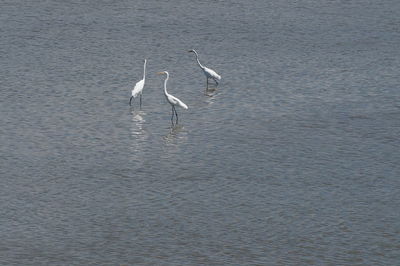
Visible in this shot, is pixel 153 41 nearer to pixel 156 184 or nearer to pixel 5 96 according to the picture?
pixel 5 96

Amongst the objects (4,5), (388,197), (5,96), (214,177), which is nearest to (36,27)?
(4,5)

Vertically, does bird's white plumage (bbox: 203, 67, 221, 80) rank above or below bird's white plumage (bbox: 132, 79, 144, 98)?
above

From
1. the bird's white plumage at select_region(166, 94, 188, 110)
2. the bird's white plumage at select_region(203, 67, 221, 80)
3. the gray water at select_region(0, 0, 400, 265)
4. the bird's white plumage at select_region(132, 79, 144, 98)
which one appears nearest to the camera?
the gray water at select_region(0, 0, 400, 265)

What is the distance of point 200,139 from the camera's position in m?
35.4

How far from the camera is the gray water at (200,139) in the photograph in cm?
2630

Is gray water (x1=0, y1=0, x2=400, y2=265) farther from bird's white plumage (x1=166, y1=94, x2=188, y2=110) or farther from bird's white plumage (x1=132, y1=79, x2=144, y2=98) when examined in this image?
bird's white plumage (x1=166, y1=94, x2=188, y2=110)

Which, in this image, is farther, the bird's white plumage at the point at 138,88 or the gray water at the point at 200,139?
the bird's white plumage at the point at 138,88

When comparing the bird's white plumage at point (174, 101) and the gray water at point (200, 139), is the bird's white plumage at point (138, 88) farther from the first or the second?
the bird's white plumage at point (174, 101)

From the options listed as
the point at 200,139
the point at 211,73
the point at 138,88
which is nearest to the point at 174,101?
the point at 138,88

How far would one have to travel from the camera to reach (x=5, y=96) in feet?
132

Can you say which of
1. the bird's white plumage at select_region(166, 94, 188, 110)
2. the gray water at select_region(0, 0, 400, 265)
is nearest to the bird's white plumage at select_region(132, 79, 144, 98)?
the gray water at select_region(0, 0, 400, 265)

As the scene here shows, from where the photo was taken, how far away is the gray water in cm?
2630

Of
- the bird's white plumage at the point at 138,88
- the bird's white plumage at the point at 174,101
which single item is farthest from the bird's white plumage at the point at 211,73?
the bird's white plumage at the point at 174,101

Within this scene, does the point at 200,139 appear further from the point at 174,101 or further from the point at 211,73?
the point at 211,73
